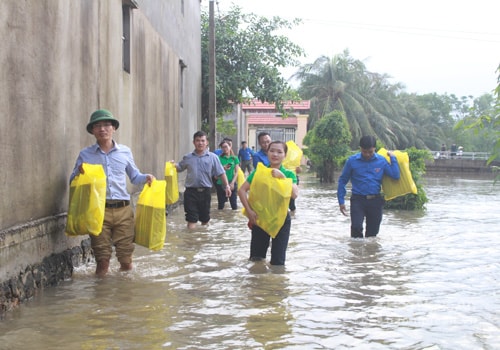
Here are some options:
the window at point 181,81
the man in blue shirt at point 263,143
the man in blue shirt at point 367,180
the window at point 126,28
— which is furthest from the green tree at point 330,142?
the man in blue shirt at point 367,180

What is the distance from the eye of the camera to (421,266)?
22.8ft

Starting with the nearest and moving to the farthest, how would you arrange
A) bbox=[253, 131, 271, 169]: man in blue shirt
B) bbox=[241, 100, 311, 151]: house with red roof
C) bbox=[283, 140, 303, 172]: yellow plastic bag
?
bbox=[253, 131, 271, 169]: man in blue shirt, bbox=[283, 140, 303, 172]: yellow plastic bag, bbox=[241, 100, 311, 151]: house with red roof

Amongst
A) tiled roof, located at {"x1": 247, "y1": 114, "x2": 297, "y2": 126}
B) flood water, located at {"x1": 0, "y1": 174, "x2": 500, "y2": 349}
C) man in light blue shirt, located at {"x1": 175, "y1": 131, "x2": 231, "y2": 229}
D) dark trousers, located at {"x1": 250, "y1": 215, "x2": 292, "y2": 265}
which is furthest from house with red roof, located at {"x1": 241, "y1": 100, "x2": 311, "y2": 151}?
dark trousers, located at {"x1": 250, "y1": 215, "x2": 292, "y2": 265}

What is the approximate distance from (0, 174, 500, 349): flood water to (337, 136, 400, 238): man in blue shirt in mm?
375

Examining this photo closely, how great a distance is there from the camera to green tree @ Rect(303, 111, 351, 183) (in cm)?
2410

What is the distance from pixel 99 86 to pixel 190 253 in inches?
90.2

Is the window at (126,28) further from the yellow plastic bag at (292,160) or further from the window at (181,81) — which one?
the window at (181,81)

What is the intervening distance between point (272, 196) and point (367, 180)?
7.72 feet

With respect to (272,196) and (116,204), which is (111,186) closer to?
(116,204)

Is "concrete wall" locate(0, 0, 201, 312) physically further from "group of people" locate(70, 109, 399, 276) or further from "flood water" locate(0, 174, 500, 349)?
"flood water" locate(0, 174, 500, 349)

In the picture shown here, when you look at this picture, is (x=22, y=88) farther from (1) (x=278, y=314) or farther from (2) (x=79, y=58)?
(1) (x=278, y=314)

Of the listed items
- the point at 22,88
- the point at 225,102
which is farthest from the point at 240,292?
the point at 225,102

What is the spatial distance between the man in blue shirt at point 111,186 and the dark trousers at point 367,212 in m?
3.13

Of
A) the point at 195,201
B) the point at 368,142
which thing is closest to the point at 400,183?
the point at 368,142
